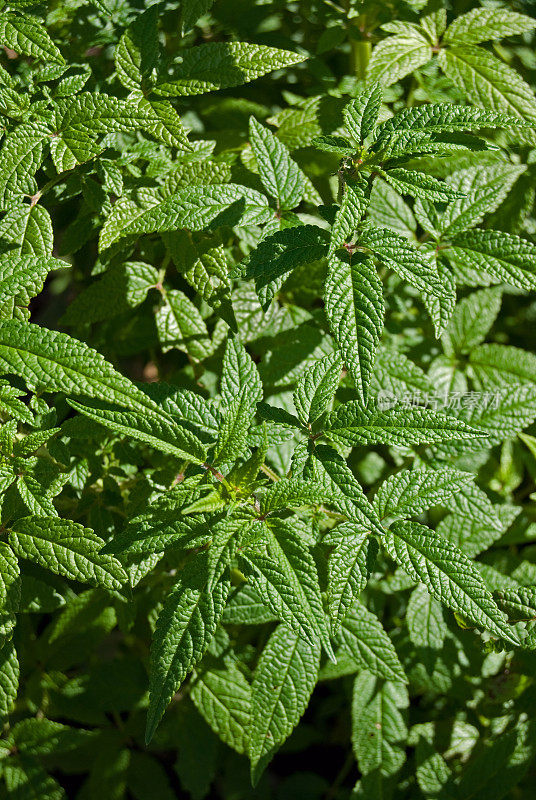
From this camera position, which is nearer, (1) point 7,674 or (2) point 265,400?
(1) point 7,674

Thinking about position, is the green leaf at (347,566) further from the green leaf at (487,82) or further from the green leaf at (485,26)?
the green leaf at (485,26)

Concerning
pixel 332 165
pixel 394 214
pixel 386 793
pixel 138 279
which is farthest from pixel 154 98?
pixel 386 793

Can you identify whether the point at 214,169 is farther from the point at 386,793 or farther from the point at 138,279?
the point at 386,793

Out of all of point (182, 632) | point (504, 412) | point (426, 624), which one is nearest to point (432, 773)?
point (426, 624)

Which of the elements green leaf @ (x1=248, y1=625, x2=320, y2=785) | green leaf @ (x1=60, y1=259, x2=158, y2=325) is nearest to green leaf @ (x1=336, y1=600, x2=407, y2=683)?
green leaf @ (x1=248, y1=625, x2=320, y2=785)

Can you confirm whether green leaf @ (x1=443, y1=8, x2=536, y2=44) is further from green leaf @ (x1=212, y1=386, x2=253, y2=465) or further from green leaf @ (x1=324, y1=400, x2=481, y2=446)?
green leaf @ (x1=212, y1=386, x2=253, y2=465)

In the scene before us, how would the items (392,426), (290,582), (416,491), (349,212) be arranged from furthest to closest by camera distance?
(416,491) → (392,426) → (349,212) → (290,582)

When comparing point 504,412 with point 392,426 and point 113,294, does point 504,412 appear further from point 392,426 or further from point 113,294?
point 113,294

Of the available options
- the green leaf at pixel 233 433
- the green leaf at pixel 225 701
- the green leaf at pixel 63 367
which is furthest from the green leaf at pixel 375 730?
the green leaf at pixel 63 367
